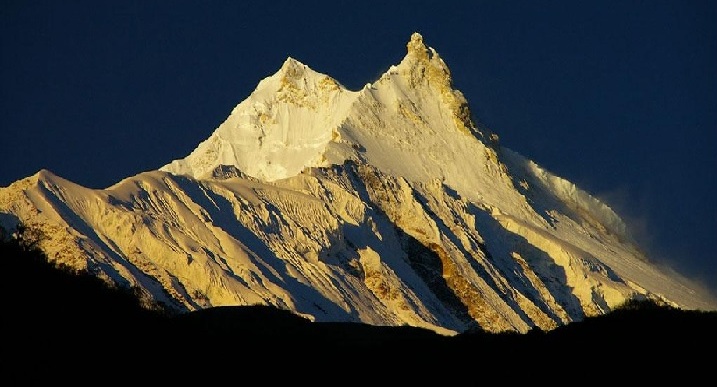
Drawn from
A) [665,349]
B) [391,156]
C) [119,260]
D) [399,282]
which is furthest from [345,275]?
[665,349]

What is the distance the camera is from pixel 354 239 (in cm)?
15662

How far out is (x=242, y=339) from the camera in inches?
1690

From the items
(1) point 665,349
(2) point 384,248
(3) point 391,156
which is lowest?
(1) point 665,349

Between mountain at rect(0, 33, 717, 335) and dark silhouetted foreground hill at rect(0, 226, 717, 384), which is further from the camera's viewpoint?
mountain at rect(0, 33, 717, 335)

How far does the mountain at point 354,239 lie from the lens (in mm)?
122688

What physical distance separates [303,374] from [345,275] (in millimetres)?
106982

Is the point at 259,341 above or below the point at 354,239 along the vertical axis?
below

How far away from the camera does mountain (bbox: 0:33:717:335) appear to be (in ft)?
403

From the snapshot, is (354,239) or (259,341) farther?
(354,239)

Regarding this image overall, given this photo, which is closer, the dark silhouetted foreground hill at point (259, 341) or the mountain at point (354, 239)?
the dark silhouetted foreground hill at point (259, 341)

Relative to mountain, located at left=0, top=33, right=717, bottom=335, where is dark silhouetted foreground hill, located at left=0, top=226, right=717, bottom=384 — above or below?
below

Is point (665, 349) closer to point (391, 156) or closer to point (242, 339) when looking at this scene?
point (242, 339)

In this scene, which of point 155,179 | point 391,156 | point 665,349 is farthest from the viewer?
point 391,156

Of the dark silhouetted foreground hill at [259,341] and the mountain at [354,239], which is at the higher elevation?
the mountain at [354,239]
